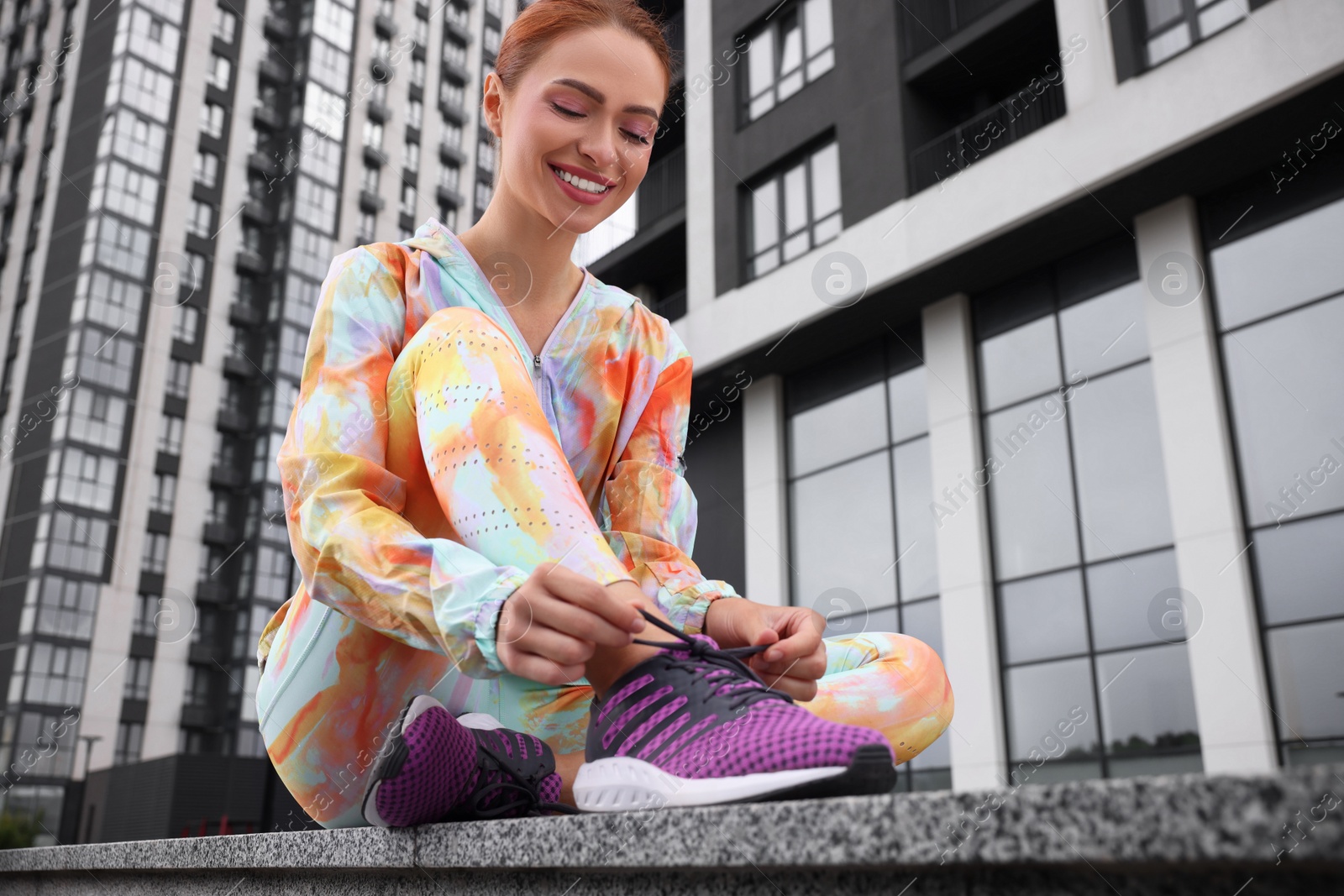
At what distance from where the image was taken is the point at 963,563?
11383mm

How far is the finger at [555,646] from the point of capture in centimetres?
126

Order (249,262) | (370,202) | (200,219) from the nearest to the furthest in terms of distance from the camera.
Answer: (200,219), (249,262), (370,202)

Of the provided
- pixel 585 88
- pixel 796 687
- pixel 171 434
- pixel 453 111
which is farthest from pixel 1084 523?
pixel 453 111

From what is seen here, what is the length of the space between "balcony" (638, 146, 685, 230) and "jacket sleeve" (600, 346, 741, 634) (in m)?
14.9

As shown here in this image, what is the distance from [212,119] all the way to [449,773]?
46940 mm

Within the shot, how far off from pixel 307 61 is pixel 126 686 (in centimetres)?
2684

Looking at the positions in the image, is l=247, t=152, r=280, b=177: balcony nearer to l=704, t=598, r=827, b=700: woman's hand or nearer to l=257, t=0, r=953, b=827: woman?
l=257, t=0, r=953, b=827: woman

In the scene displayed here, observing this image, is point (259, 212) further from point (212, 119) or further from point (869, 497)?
point (869, 497)

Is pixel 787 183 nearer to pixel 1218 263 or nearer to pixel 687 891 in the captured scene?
pixel 1218 263

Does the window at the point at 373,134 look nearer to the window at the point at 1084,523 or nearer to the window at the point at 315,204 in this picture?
the window at the point at 315,204

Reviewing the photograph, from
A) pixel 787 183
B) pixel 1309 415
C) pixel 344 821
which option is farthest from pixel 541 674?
pixel 787 183

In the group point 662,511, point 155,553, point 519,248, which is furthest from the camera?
point 155,553

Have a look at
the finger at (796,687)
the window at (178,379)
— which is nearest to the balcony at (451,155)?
the window at (178,379)

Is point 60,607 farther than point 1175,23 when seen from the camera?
Yes
